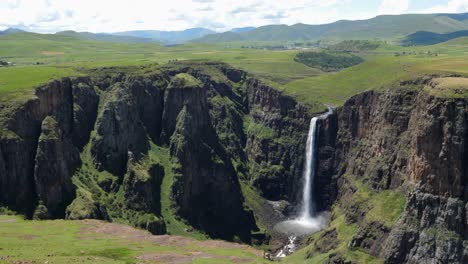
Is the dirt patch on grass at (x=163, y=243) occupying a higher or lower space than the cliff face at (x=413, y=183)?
lower

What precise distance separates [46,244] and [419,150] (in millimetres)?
90773

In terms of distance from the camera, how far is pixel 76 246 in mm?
115438

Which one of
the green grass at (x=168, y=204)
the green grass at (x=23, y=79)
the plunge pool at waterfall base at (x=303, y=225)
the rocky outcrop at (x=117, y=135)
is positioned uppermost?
the green grass at (x=23, y=79)

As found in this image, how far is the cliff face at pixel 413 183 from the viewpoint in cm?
11656

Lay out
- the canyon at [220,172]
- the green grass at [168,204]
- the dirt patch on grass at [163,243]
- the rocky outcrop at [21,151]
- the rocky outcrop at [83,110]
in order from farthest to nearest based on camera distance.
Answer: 1. the rocky outcrop at [83,110]
2. the green grass at [168,204]
3. the rocky outcrop at [21,151]
4. the canyon at [220,172]
5. the dirt patch on grass at [163,243]

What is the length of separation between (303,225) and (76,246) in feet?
313

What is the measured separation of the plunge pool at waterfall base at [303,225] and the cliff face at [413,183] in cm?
2031

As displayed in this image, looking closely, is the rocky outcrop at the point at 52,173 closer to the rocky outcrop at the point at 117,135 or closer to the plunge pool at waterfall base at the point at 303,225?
the rocky outcrop at the point at 117,135

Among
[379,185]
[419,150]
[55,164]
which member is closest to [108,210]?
[55,164]

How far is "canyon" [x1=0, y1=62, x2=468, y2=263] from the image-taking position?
393ft

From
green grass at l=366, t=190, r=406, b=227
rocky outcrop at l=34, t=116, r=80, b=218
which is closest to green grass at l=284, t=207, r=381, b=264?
green grass at l=366, t=190, r=406, b=227

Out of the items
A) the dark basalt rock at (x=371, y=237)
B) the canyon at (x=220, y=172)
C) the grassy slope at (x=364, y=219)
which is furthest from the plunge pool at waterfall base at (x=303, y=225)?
the dark basalt rock at (x=371, y=237)

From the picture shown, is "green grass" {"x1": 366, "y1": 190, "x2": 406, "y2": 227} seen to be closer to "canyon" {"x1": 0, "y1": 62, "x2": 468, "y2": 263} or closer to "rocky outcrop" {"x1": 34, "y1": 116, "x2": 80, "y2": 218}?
"canyon" {"x1": 0, "y1": 62, "x2": 468, "y2": 263}

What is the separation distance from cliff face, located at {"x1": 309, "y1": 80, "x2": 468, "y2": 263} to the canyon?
26 centimetres
